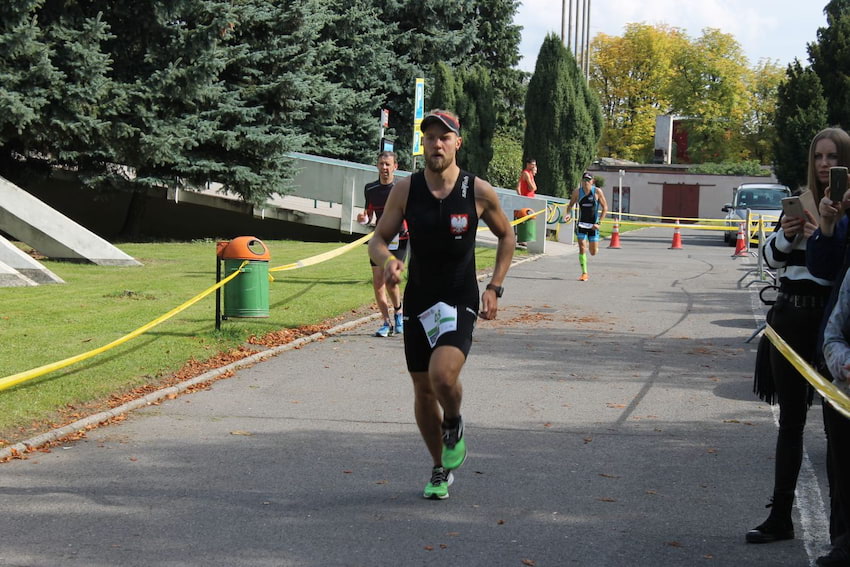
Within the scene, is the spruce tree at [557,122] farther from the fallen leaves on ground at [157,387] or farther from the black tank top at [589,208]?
the fallen leaves on ground at [157,387]

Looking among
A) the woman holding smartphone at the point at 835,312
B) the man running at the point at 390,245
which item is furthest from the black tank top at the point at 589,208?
the woman holding smartphone at the point at 835,312

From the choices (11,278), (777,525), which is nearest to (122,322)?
(11,278)

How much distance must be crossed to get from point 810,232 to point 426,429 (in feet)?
7.39

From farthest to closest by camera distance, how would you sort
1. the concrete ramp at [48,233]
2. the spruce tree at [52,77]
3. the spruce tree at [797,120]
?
the spruce tree at [797,120]
the spruce tree at [52,77]
the concrete ramp at [48,233]

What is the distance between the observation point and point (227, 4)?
75.8 ft

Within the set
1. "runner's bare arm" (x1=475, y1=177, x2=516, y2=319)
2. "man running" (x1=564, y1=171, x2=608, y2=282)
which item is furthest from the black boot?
"man running" (x1=564, y1=171, x2=608, y2=282)

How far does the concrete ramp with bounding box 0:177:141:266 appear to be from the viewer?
19.2 metres

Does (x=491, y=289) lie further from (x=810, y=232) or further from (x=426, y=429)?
(x=810, y=232)

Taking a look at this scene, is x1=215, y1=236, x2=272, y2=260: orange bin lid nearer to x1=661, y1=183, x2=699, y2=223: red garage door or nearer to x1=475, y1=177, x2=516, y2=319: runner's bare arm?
x1=475, y1=177, x2=516, y2=319: runner's bare arm

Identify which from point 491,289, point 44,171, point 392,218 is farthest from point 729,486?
point 44,171

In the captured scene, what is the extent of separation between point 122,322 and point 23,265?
15.8ft

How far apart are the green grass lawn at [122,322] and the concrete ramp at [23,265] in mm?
Answer: 397

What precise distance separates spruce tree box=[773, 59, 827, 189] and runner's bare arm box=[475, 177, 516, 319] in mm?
41513

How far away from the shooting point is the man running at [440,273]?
592 centimetres
